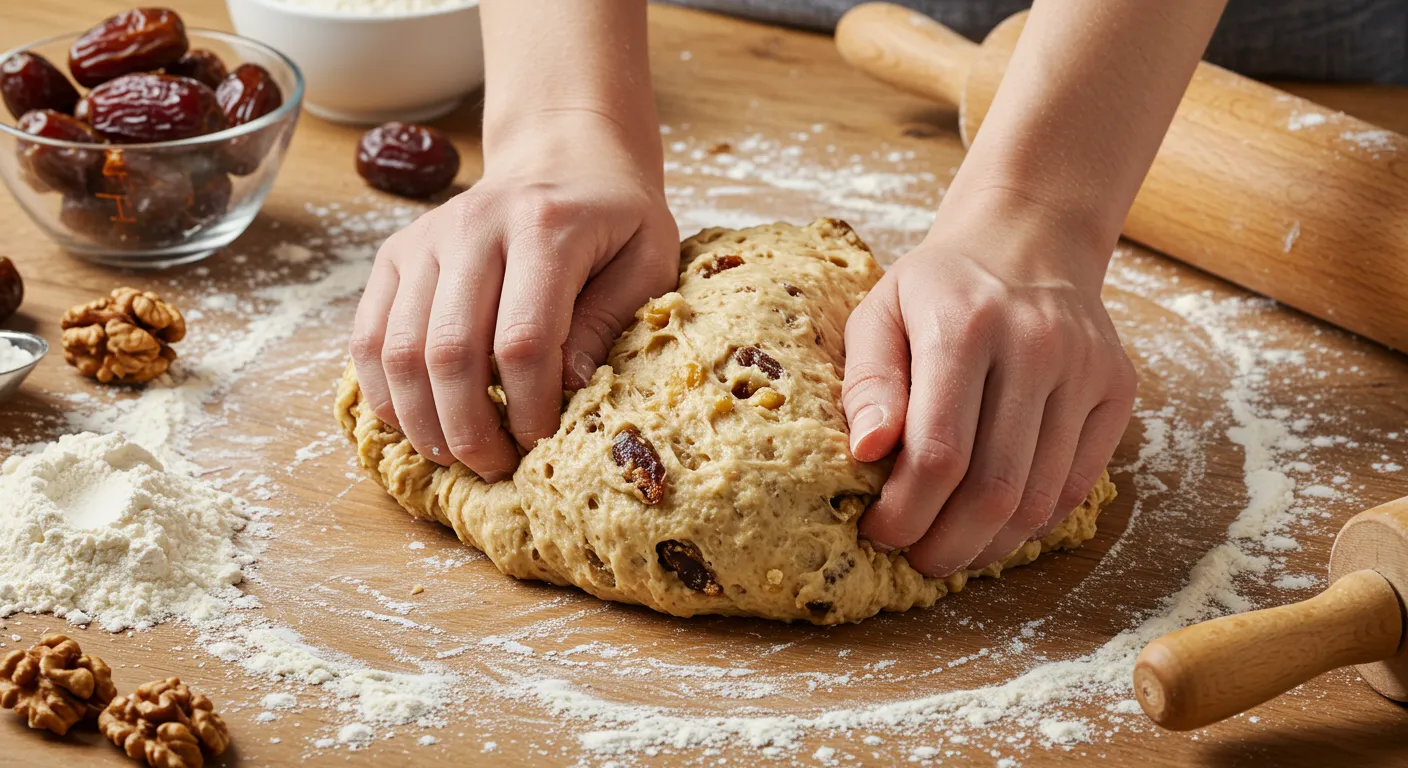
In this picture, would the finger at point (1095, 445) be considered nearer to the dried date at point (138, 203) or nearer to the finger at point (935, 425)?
the finger at point (935, 425)

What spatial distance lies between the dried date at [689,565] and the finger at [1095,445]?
1.27 ft

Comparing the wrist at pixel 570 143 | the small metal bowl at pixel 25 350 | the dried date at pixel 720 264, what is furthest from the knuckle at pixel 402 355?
the small metal bowl at pixel 25 350

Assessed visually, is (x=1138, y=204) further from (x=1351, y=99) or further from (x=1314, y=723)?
(x=1314, y=723)

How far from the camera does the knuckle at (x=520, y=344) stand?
4.53 ft

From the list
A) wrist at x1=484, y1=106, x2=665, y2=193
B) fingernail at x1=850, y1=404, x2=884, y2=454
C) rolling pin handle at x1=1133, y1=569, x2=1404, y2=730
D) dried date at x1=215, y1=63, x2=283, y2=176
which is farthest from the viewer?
dried date at x1=215, y1=63, x2=283, y2=176

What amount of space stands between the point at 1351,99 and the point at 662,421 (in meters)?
1.95

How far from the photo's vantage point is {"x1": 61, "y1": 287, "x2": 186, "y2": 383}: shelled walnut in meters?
1.79

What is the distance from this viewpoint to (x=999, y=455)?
1.30 m

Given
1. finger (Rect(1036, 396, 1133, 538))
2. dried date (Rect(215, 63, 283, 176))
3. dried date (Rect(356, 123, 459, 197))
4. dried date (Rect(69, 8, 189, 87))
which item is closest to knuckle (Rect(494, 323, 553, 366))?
finger (Rect(1036, 396, 1133, 538))

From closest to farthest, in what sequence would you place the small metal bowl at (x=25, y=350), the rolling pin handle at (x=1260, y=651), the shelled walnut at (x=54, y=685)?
the rolling pin handle at (x=1260, y=651) → the shelled walnut at (x=54, y=685) → the small metal bowl at (x=25, y=350)

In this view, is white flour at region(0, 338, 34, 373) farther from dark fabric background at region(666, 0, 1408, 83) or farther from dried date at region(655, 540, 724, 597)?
dark fabric background at region(666, 0, 1408, 83)

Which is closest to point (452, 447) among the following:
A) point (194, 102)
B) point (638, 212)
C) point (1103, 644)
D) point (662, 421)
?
point (662, 421)

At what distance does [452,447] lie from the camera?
144 centimetres

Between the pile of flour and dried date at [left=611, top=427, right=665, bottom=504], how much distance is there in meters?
0.46
